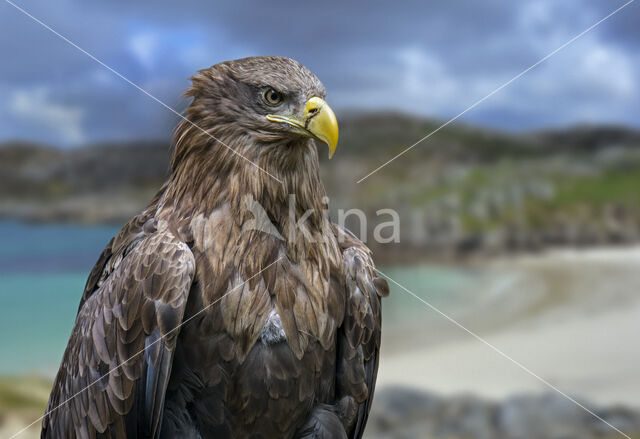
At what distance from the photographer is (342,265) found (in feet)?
9.05

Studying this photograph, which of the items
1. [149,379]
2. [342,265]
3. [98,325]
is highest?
[342,265]

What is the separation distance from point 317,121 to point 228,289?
80 cm

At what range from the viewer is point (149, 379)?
2.44m

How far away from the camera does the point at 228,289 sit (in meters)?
2.46

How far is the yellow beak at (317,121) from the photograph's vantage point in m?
2.43

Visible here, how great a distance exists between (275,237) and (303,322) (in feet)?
1.27


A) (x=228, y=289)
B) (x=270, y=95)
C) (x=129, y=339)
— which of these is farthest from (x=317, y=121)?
(x=129, y=339)

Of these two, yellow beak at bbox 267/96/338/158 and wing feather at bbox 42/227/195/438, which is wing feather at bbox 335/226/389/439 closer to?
yellow beak at bbox 267/96/338/158

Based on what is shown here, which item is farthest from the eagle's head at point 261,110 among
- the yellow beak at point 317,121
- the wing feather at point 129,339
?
the wing feather at point 129,339

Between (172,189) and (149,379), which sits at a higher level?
(172,189)

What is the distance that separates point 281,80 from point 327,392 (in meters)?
1.42

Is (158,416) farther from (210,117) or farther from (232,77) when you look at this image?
(232,77)

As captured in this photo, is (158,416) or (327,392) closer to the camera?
(158,416)

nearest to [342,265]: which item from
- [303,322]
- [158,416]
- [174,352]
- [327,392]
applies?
[303,322]
